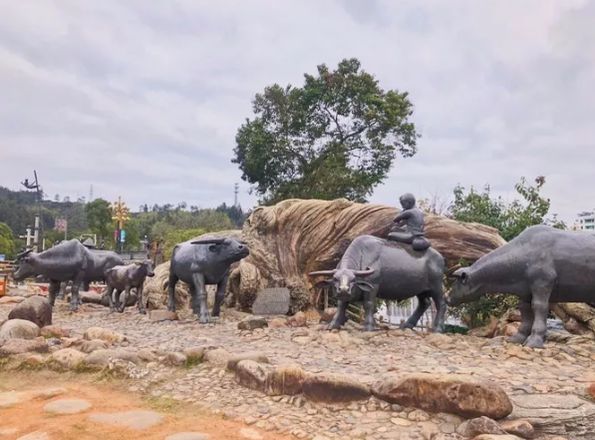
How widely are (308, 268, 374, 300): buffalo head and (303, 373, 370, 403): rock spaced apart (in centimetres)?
239

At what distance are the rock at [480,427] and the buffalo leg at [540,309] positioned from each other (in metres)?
3.05

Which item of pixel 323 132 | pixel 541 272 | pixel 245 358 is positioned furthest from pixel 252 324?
pixel 323 132

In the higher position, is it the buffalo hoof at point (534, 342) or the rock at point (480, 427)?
the buffalo hoof at point (534, 342)

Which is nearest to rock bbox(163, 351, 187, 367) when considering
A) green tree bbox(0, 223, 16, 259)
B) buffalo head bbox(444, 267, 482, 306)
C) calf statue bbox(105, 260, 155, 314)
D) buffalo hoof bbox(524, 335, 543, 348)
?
buffalo head bbox(444, 267, 482, 306)

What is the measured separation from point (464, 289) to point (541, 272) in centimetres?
124

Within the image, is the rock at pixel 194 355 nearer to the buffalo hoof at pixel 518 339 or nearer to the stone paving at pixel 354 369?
the stone paving at pixel 354 369

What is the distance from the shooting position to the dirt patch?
4.52 meters

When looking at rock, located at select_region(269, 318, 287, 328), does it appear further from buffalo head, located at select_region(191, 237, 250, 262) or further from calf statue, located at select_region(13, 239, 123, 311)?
calf statue, located at select_region(13, 239, 123, 311)

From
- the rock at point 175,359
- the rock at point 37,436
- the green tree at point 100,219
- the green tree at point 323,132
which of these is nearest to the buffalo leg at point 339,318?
the rock at point 175,359

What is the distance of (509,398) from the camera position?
4.74 m

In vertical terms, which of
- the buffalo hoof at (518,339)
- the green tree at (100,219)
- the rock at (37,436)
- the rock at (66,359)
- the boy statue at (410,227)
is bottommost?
the rock at (37,436)

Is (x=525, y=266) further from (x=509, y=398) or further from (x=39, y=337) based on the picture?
(x=39, y=337)

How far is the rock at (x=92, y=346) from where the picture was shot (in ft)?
22.9

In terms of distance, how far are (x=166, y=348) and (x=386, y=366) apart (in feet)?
9.80
